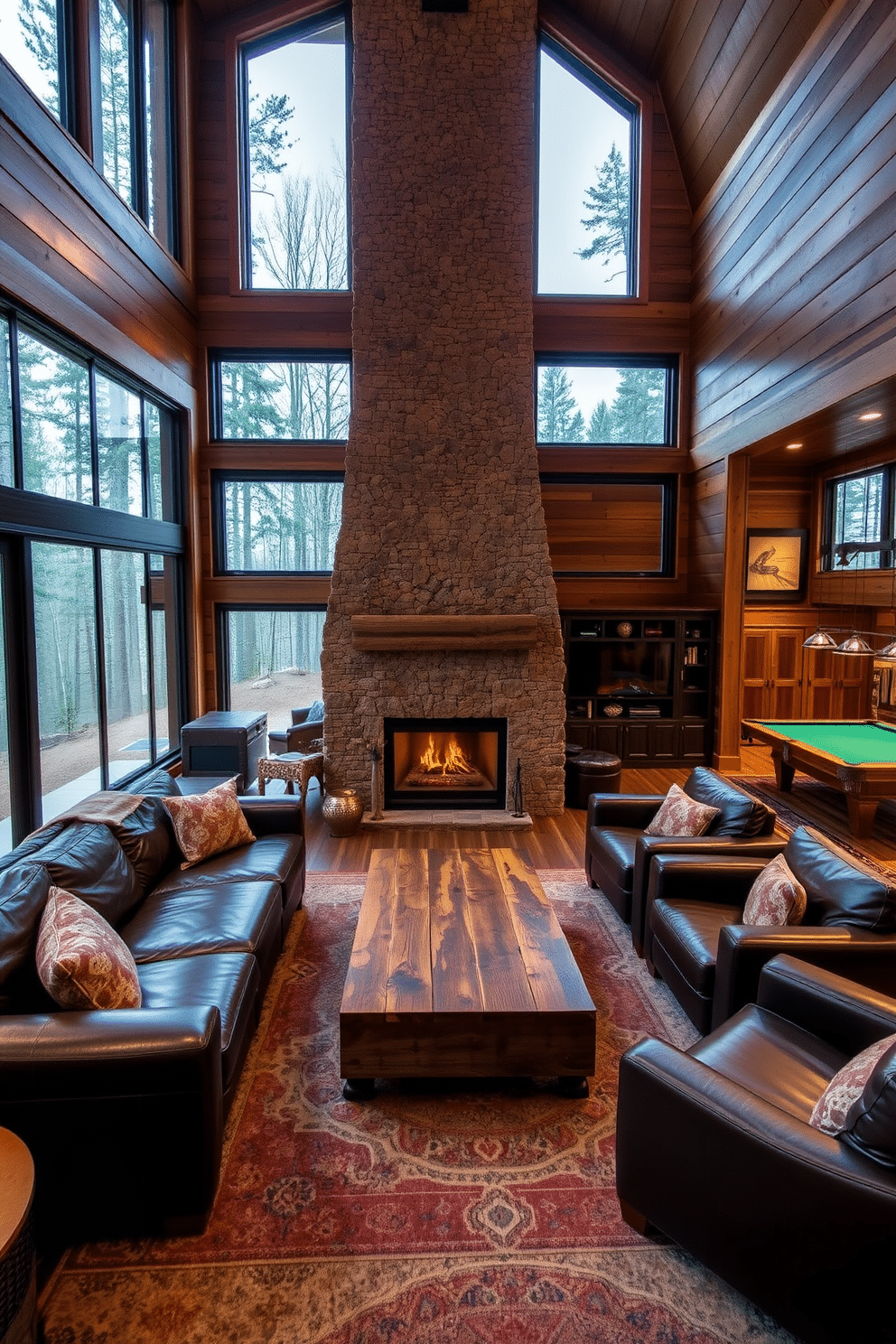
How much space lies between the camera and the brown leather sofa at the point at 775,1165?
1.70 meters

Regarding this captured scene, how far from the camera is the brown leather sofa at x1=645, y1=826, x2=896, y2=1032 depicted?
273 centimetres

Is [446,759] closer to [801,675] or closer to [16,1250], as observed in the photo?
[801,675]

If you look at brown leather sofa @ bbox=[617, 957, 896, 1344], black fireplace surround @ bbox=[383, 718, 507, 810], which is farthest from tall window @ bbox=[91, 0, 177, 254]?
brown leather sofa @ bbox=[617, 957, 896, 1344]

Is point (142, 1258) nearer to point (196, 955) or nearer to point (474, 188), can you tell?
point (196, 955)

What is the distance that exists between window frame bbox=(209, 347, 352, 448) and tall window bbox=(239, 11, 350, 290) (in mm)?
690

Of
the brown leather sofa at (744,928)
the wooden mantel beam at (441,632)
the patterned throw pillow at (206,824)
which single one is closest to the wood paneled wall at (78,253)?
the wooden mantel beam at (441,632)

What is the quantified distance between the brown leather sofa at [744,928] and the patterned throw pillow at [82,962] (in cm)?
219

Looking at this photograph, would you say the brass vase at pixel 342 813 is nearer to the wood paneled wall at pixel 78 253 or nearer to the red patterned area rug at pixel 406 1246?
the red patterned area rug at pixel 406 1246

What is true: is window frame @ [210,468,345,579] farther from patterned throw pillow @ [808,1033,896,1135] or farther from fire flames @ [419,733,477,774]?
patterned throw pillow @ [808,1033,896,1135]

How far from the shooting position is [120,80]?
604 centimetres

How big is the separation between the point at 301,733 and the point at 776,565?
6257 mm

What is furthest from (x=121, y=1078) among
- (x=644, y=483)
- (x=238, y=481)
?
(x=644, y=483)

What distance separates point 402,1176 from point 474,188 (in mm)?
7322

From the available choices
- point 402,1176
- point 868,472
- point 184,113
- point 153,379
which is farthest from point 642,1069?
point 184,113
